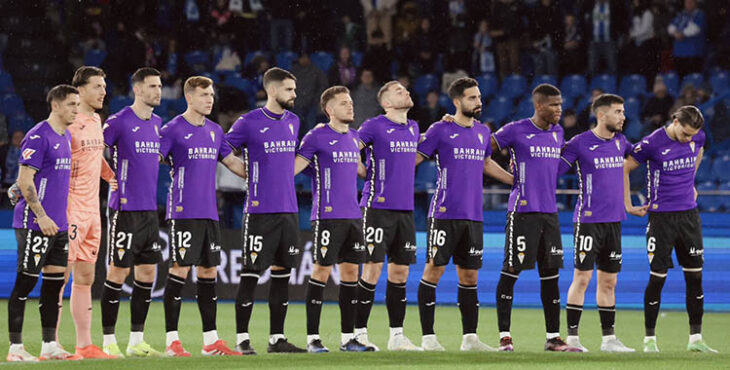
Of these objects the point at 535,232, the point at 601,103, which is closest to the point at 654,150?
the point at 601,103

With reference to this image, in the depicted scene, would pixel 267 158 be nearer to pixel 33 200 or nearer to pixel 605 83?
pixel 33 200

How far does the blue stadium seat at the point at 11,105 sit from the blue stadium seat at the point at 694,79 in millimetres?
12359

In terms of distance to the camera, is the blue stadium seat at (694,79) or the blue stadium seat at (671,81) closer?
the blue stadium seat at (694,79)

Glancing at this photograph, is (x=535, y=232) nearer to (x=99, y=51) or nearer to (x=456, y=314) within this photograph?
(x=456, y=314)

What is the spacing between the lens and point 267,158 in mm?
11516

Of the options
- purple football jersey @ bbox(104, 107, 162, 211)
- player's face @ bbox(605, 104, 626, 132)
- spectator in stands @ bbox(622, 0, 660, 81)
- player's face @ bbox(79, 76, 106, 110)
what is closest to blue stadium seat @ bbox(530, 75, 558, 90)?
spectator in stands @ bbox(622, 0, 660, 81)

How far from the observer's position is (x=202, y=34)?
84.2 feet

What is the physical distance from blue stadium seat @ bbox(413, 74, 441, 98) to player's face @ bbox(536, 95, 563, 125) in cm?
1243

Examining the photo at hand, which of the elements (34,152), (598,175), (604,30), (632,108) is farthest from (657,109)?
(34,152)

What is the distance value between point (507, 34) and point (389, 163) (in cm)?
1313

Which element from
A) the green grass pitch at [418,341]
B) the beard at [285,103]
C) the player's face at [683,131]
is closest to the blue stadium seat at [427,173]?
the green grass pitch at [418,341]

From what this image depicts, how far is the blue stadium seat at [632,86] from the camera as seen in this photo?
23391 mm

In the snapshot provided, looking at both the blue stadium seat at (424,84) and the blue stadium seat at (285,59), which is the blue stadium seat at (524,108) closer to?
the blue stadium seat at (424,84)

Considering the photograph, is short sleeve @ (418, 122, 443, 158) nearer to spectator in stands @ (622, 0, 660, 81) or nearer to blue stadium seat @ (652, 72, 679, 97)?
blue stadium seat @ (652, 72, 679, 97)
